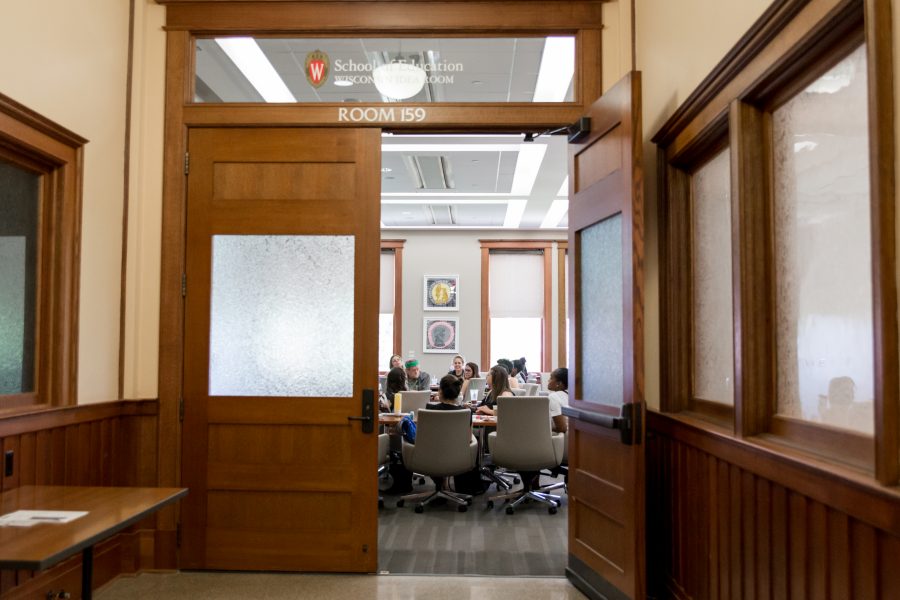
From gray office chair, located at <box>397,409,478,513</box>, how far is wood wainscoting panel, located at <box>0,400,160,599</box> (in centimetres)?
198

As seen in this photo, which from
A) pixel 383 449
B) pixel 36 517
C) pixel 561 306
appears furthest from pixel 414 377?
pixel 36 517

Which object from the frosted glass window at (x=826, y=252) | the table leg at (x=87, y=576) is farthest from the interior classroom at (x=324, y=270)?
the table leg at (x=87, y=576)

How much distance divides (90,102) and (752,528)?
357cm

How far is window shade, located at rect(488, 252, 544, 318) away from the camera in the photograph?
500 inches

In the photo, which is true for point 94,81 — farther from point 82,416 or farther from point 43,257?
point 82,416

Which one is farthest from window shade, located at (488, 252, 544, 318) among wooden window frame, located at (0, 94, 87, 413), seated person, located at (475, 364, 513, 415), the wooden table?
the wooden table

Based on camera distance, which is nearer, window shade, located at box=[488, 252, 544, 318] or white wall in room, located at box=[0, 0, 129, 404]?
white wall in room, located at box=[0, 0, 129, 404]

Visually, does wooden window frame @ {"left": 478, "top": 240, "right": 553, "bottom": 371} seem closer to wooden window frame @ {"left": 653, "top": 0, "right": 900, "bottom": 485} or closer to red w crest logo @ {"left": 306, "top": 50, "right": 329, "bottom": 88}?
red w crest logo @ {"left": 306, "top": 50, "right": 329, "bottom": 88}

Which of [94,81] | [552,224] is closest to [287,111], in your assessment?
[94,81]

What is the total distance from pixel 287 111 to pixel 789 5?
2.84 metres

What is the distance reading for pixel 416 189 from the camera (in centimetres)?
985

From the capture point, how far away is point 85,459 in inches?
145

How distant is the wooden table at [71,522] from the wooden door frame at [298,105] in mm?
1350

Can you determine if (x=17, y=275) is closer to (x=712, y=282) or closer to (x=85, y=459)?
(x=85, y=459)
